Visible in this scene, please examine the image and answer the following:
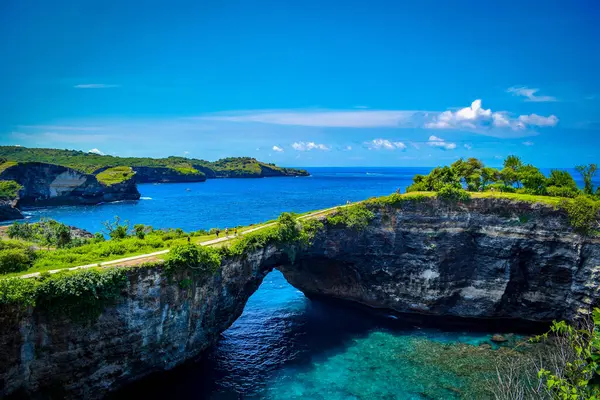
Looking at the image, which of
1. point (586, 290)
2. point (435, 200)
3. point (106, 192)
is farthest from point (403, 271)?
point (106, 192)

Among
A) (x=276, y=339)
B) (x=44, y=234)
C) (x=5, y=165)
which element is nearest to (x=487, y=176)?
(x=276, y=339)

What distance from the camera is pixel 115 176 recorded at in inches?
5709

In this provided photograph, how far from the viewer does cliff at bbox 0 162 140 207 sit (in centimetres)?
11986

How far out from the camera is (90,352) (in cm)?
2583

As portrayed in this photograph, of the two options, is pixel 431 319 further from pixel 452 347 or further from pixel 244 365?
pixel 244 365

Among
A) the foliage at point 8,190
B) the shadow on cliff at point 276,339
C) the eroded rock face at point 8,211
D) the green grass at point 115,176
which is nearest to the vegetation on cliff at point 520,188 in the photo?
the shadow on cliff at point 276,339

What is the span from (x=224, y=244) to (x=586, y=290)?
36.1 meters

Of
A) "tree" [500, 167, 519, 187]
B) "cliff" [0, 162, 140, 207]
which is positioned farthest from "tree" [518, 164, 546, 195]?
"cliff" [0, 162, 140, 207]

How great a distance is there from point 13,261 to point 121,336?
9466mm

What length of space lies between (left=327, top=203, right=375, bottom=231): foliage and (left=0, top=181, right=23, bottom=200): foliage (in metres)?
97.5

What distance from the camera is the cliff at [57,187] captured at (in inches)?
4719

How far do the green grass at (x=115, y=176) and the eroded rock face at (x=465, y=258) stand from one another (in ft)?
380

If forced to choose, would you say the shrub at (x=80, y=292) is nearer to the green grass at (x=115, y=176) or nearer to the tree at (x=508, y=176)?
the tree at (x=508, y=176)

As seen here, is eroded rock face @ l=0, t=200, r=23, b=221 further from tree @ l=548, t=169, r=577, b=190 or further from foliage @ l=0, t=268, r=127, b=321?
tree @ l=548, t=169, r=577, b=190
